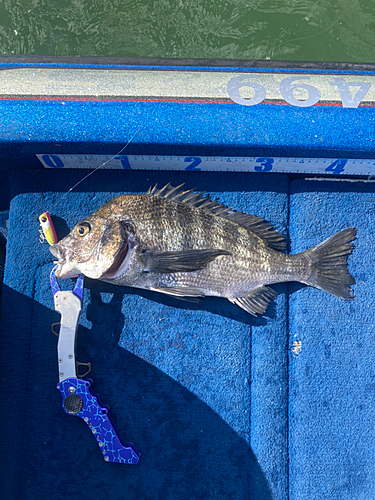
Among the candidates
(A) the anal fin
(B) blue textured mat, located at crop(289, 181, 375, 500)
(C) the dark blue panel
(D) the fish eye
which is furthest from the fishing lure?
(B) blue textured mat, located at crop(289, 181, 375, 500)

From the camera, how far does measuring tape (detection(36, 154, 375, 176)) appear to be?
2707mm

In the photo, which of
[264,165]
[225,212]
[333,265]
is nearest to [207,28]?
[264,165]

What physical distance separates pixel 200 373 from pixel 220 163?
1.74 m

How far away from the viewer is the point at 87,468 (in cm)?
276

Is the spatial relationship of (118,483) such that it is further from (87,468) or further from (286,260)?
(286,260)

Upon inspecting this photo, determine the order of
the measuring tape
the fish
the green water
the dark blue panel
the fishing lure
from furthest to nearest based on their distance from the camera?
the green water → the fishing lure → the measuring tape → the fish → the dark blue panel

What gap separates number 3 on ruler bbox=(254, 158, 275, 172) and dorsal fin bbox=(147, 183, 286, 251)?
1.32ft

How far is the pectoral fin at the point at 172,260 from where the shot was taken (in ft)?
8.34

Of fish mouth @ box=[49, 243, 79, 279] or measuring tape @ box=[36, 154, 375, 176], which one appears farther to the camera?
measuring tape @ box=[36, 154, 375, 176]

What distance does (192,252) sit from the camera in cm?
258

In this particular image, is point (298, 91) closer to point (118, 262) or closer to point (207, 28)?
point (118, 262)

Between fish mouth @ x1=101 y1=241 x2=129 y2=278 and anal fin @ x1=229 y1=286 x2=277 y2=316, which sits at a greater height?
fish mouth @ x1=101 y1=241 x2=129 y2=278

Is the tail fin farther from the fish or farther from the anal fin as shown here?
the anal fin

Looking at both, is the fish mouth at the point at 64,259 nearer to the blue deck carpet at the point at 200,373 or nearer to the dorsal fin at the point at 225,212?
the blue deck carpet at the point at 200,373
